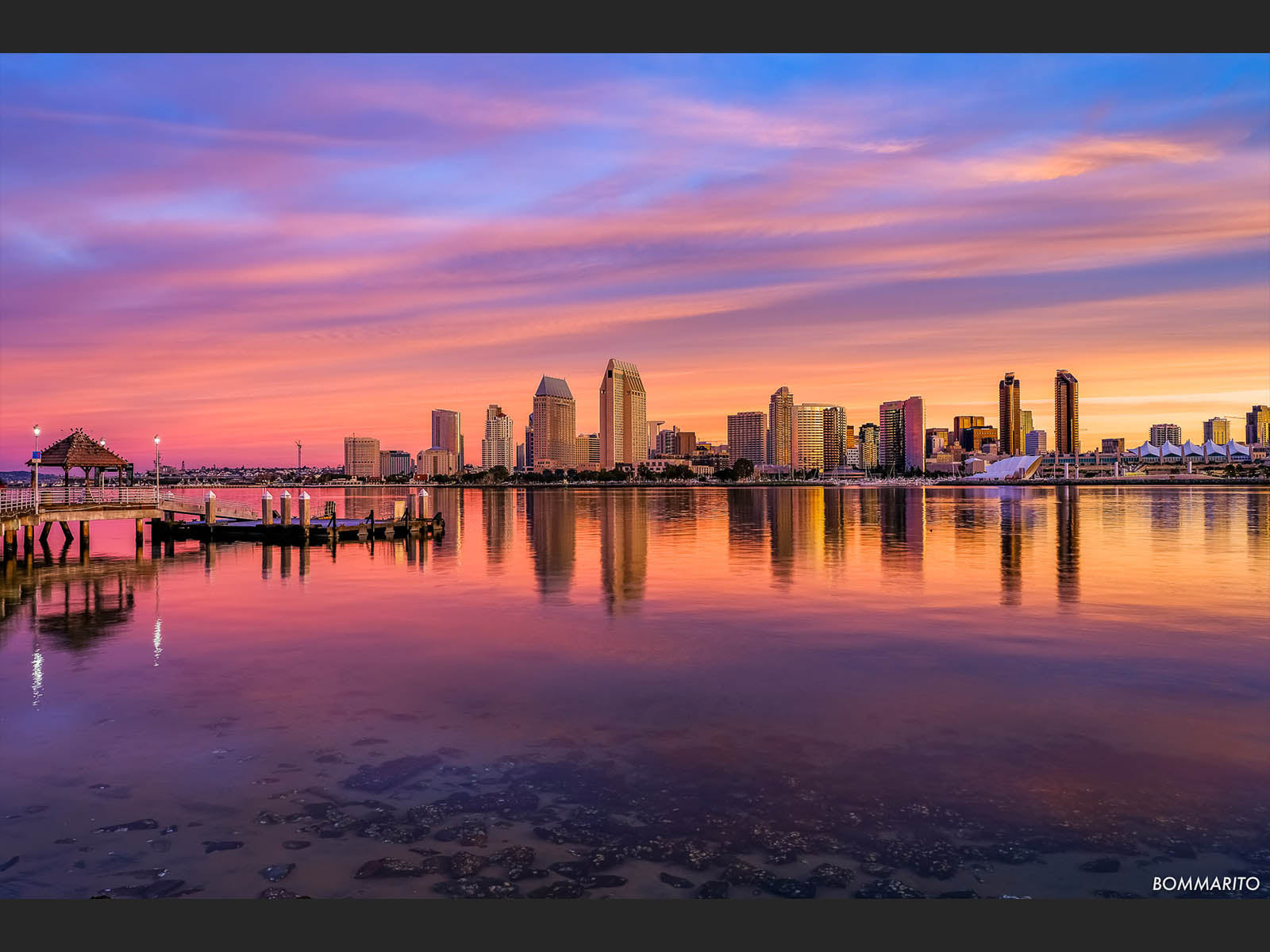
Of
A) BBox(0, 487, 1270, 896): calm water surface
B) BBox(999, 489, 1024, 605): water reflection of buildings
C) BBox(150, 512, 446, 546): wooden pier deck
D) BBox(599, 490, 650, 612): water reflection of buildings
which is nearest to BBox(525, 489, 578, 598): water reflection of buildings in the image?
BBox(599, 490, 650, 612): water reflection of buildings

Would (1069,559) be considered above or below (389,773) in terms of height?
below

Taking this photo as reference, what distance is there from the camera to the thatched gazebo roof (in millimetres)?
59719

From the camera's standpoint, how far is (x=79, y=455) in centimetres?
6072

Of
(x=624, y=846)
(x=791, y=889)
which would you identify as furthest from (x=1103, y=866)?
(x=624, y=846)

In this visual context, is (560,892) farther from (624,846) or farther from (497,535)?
(497,535)

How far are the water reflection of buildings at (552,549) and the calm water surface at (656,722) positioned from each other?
6.44 ft

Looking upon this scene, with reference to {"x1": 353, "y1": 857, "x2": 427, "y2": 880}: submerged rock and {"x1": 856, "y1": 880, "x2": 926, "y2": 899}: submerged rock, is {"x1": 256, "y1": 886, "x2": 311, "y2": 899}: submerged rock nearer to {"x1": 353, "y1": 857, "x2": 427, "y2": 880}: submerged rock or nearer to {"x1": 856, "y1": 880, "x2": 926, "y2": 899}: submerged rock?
{"x1": 353, "y1": 857, "x2": 427, "y2": 880}: submerged rock

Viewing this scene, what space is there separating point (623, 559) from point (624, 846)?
1450 inches

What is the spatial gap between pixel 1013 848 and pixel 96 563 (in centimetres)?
5102

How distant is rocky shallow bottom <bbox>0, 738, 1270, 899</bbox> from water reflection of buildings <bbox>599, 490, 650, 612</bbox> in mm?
17884

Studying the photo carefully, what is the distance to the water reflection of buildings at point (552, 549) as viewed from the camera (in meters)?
37.7

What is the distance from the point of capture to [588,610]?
3003cm

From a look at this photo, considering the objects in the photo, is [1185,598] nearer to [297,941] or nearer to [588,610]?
[588,610]

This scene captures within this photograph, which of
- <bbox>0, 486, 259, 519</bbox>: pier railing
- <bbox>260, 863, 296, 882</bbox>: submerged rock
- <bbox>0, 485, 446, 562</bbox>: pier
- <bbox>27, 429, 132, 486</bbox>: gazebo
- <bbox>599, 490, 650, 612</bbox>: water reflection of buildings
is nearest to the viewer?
<bbox>260, 863, 296, 882</bbox>: submerged rock
